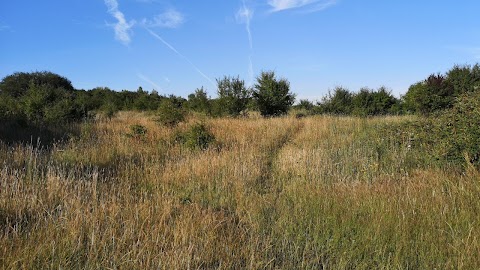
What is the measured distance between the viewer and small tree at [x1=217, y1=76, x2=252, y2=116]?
68.9ft

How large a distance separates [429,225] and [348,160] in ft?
10.8

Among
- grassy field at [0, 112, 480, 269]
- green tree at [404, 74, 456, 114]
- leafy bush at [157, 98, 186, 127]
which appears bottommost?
grassy field at [0, 112, 480, 269]

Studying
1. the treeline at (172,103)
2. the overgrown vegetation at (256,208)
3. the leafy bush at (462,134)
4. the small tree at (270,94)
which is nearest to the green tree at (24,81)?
the treeline at (172,103)

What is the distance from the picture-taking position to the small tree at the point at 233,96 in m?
21.0

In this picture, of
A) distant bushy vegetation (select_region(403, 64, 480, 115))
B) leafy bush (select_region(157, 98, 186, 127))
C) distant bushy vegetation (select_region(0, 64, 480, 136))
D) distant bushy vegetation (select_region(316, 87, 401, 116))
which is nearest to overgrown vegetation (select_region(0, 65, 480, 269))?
distant bushy vegetation (select_region(0, 64, 480, 136))

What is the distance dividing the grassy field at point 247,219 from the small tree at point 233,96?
14.6 metres

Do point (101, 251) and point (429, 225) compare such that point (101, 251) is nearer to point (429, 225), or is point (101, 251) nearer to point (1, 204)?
point (1, 204)

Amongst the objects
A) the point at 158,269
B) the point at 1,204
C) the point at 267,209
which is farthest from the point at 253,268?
the point at 1,204

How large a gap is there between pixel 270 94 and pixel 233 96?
9.06ft

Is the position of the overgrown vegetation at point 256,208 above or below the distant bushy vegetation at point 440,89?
below

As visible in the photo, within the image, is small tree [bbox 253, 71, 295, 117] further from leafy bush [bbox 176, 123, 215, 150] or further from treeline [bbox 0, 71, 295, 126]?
leafy bush [bbox 176, 123, 215, 150]

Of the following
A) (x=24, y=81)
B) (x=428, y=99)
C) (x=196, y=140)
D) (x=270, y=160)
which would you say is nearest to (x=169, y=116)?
(x=196, y=140)

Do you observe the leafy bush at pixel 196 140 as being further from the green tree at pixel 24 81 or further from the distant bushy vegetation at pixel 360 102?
the green tree at pixel 24 81

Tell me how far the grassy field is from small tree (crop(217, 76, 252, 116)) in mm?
14635
